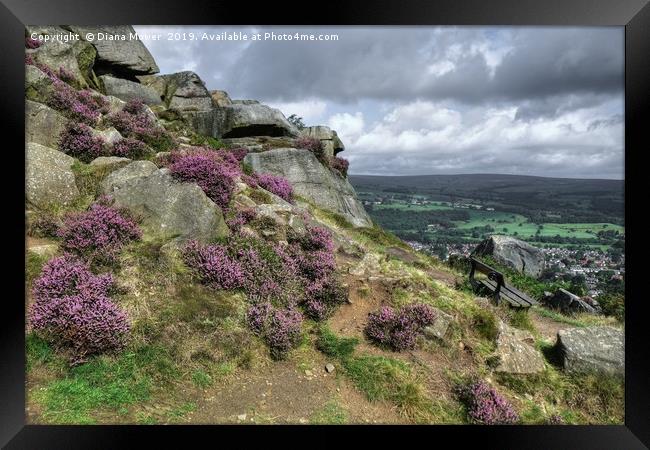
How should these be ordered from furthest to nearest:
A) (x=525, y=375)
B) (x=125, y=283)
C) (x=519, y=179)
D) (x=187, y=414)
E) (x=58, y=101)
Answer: (x=519, y=179) → (x=58, y=101) → (x=525, y=375) → (x=125, y=283) → (x=187, y=414)

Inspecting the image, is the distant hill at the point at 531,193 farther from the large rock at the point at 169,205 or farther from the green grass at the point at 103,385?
the green grass at the point at 103,385

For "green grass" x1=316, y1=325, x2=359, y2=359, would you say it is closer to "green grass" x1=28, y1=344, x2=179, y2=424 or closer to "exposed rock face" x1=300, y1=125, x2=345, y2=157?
"green grass" x1=28, y1=344, x2=179, y2=424

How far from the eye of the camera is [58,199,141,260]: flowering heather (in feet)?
24.3

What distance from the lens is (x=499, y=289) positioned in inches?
432

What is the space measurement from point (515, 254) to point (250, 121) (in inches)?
729

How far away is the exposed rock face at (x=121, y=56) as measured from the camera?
21141 mm

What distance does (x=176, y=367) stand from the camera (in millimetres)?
6105

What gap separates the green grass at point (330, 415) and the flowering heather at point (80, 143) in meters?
9.68

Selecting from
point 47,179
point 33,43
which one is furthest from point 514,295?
point 33,43

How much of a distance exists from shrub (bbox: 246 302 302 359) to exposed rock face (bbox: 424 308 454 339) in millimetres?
2827
